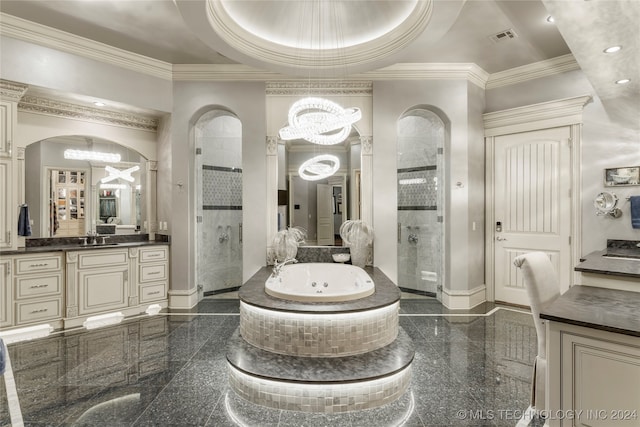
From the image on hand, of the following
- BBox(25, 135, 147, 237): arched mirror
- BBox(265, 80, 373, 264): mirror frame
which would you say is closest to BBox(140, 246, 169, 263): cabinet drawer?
BBox(25, 135, 147, 237): arched mirror

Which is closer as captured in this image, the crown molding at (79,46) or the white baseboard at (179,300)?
the crown molding at (79,46)

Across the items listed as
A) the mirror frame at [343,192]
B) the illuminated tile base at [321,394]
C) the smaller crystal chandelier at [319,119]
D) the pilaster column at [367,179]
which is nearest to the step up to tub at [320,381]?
the illuminated tile base at [321,394]

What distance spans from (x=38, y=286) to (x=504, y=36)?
5881 millimetres

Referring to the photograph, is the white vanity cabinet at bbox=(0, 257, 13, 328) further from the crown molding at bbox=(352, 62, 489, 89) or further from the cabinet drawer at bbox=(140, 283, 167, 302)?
the crown molding at bbox=(352, 62, 489, 89)

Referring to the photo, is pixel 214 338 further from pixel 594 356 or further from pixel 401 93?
pixel 401 93

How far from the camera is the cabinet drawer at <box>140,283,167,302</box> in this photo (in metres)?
4.13

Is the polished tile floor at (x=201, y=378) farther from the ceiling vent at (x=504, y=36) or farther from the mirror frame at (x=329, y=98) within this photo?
the ceiling vent at (x=504, y=36)

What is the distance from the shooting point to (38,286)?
11.2 ft

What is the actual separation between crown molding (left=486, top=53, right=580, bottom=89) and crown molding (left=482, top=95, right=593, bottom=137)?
41cm

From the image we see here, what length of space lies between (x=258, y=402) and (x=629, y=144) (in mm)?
4798

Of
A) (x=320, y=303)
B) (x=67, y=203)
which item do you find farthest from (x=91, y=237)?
(x=320, y=303)

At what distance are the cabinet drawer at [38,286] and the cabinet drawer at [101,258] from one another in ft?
0.86

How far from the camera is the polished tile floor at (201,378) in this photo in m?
2.06

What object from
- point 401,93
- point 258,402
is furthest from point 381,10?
point 258,402
